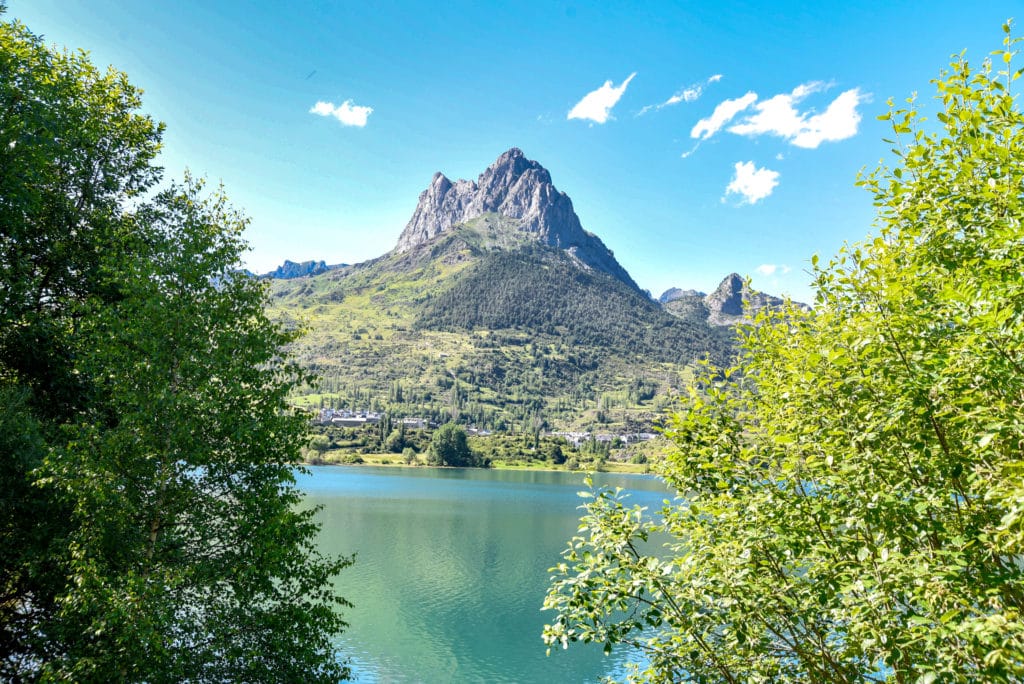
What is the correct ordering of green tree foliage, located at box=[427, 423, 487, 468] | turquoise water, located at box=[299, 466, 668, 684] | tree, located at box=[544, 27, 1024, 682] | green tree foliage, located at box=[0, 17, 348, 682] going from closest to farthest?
tree, located at box=[544, 27, 1024, 682], green tree foliage, located at box=[0, 17, 348, 682], turquoise water, located at box=[299, 466, 668, 684], green tree foliage, located at box=[427, 423, 487, 468]

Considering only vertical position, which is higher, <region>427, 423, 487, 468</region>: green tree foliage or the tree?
the tree

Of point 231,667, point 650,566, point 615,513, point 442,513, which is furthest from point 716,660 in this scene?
point 442,513

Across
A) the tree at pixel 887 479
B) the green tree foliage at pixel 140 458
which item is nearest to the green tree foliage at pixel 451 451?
the green tree foliage at pixel 140 458

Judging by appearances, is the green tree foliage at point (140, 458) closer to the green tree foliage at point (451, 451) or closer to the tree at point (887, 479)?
the tree at point (887, 479)

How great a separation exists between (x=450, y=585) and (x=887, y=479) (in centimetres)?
4965

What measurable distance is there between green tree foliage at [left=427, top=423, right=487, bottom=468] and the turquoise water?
256ft

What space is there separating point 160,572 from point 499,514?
82.3 metres

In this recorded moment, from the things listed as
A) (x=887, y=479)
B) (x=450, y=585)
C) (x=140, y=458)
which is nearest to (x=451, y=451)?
(x=450, y=585)

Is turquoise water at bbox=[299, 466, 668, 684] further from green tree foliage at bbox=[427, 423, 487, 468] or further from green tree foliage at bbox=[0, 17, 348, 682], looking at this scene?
green tree foliage at bbox=[427, 423, 487, 468]

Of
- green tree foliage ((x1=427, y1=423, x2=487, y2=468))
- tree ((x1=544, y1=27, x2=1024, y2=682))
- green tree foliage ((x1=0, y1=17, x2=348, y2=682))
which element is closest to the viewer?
tree ((x1=544, y1=27, x2=1024, y2=682))

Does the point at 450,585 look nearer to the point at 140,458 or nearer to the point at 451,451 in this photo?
the point at 140,458

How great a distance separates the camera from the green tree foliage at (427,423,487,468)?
632 feet

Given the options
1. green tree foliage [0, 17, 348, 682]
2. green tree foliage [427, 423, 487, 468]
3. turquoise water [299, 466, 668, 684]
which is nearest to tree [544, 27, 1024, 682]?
green tree foliage [0, 17, 348, 682]

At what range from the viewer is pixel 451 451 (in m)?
194
